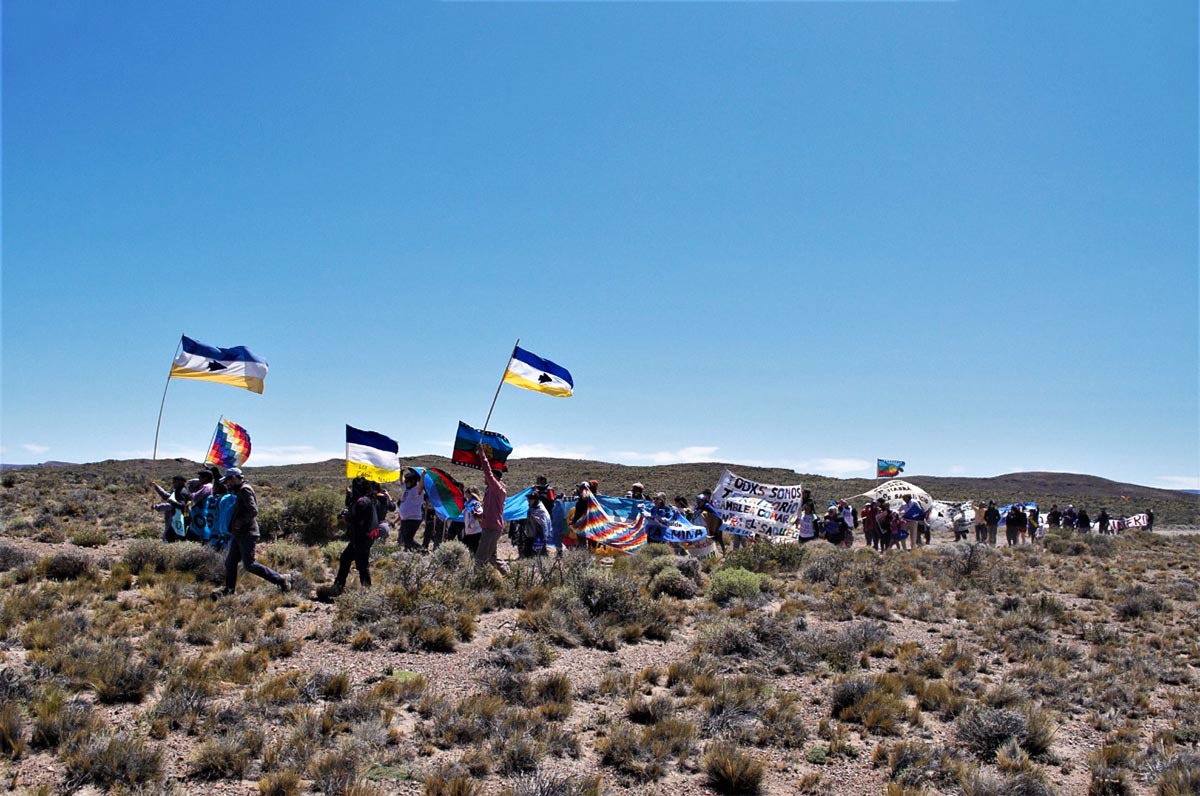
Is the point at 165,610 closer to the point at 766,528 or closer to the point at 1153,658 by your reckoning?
the point at 1153,658

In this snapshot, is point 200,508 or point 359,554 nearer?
point 359,554

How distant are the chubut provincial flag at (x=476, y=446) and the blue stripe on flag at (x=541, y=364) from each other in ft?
4.81

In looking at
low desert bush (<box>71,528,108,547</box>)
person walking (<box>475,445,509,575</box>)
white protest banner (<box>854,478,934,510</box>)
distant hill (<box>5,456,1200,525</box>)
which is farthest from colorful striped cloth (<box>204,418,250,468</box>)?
distant hill (<box>5,456,1200,525</box>)

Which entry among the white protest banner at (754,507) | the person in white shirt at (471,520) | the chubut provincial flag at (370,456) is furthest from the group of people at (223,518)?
the white protest banner at (754,507)

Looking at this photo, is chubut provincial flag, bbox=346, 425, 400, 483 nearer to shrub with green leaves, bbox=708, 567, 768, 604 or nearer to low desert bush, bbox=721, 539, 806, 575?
shrub with green leaves, bbox=708, 567, 768, 604

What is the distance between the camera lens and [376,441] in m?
16.9

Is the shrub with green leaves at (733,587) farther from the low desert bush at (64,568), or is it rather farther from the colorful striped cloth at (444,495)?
the low desert bush at (64,568)

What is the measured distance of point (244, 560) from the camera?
11.4m

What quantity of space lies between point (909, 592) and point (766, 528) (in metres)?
5.95

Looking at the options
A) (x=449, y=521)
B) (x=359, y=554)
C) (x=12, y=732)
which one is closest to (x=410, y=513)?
(x=449, y=521)

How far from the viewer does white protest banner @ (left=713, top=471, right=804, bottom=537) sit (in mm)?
21281

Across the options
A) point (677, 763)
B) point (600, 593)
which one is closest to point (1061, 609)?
point (600, 593)

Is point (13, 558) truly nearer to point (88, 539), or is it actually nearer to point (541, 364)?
point (88, 539)

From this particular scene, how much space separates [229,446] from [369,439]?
3.29 metres
